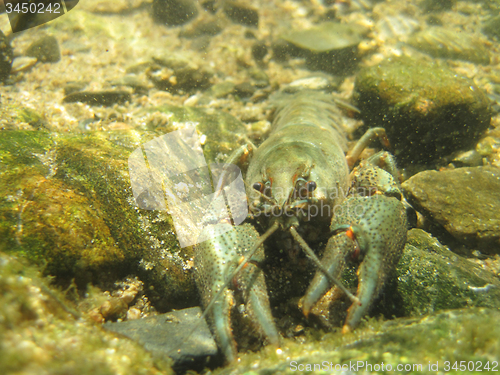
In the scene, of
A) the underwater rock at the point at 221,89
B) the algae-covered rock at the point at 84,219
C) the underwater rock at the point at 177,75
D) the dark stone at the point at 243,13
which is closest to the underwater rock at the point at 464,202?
the algae-covered rock at the point at 84,219

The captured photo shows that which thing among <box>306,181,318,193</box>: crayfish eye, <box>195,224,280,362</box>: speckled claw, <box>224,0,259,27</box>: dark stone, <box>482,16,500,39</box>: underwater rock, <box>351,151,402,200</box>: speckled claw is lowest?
<box>195,224,280,362</box>: speckled claw

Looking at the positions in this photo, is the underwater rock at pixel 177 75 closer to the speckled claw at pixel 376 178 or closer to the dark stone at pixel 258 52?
the dark stone at pixel 258 52

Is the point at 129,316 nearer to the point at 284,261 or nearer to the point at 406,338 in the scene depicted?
the point at 284,261

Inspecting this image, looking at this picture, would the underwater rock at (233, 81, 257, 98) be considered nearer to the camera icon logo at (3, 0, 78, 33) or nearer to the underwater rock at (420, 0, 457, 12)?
the camera icon logo at (3, 0, 78, 33)

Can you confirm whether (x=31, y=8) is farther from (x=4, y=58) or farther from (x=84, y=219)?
(x=84, y=219)

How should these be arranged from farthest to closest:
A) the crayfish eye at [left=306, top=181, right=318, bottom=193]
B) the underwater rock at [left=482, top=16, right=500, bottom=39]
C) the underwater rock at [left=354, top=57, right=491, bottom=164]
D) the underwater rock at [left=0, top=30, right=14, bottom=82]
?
the underwater rock at [left=482, top=16, right=500, bottom=39], the underwater rock at [left=0, top=30, right=14, bottom=82], the underwater rock at [left=354, top=57, right=491, bottom=164], the crayfish eye at [left=306, top=181, right=318, bottom=193]

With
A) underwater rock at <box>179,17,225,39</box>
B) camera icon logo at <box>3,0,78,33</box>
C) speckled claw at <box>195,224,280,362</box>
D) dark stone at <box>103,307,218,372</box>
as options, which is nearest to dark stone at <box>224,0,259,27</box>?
underwater rock at <box>179,17,225,39</box>

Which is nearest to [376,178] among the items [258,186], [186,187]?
[258,186]
